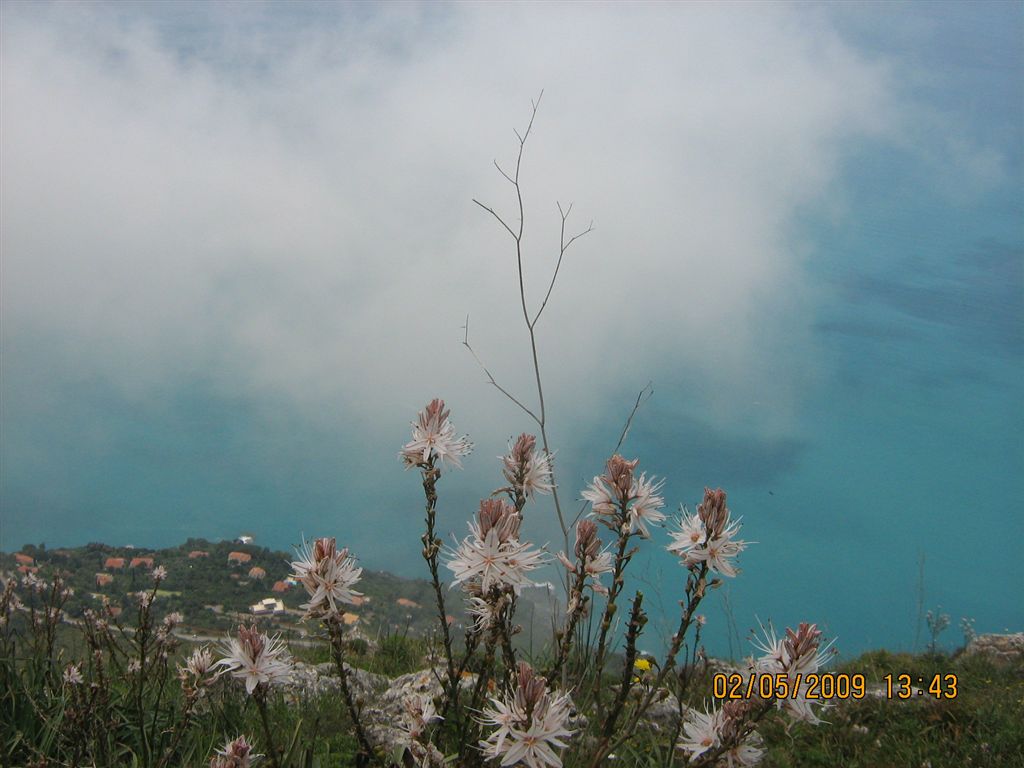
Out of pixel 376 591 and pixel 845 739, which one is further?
pixel 376 591

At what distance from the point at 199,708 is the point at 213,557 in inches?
236

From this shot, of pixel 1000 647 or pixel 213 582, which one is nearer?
pixel 1000 647

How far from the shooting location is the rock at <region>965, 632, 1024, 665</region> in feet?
22.1

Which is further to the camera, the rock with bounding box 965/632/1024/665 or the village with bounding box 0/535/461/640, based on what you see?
the village with bounding box 0/535/461/640

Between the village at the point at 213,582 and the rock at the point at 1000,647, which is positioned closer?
the rock at the point at 1000,647

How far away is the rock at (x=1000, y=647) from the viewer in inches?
266

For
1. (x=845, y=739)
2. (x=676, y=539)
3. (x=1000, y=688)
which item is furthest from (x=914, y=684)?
(x=676, y=539)

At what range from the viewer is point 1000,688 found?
5.61 metres

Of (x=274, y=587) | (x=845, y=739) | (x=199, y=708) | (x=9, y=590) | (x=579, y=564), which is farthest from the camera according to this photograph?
(x=274, y=587)

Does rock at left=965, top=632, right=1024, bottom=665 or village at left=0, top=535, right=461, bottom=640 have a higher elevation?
rock at left=965, top=632, right=1024, bottom=665

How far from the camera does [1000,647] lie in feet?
23.9

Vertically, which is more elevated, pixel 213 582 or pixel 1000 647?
pixel 1000 647

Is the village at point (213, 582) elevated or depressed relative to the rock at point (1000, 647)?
depressed

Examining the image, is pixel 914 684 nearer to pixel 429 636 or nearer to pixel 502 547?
pixel 429 636
